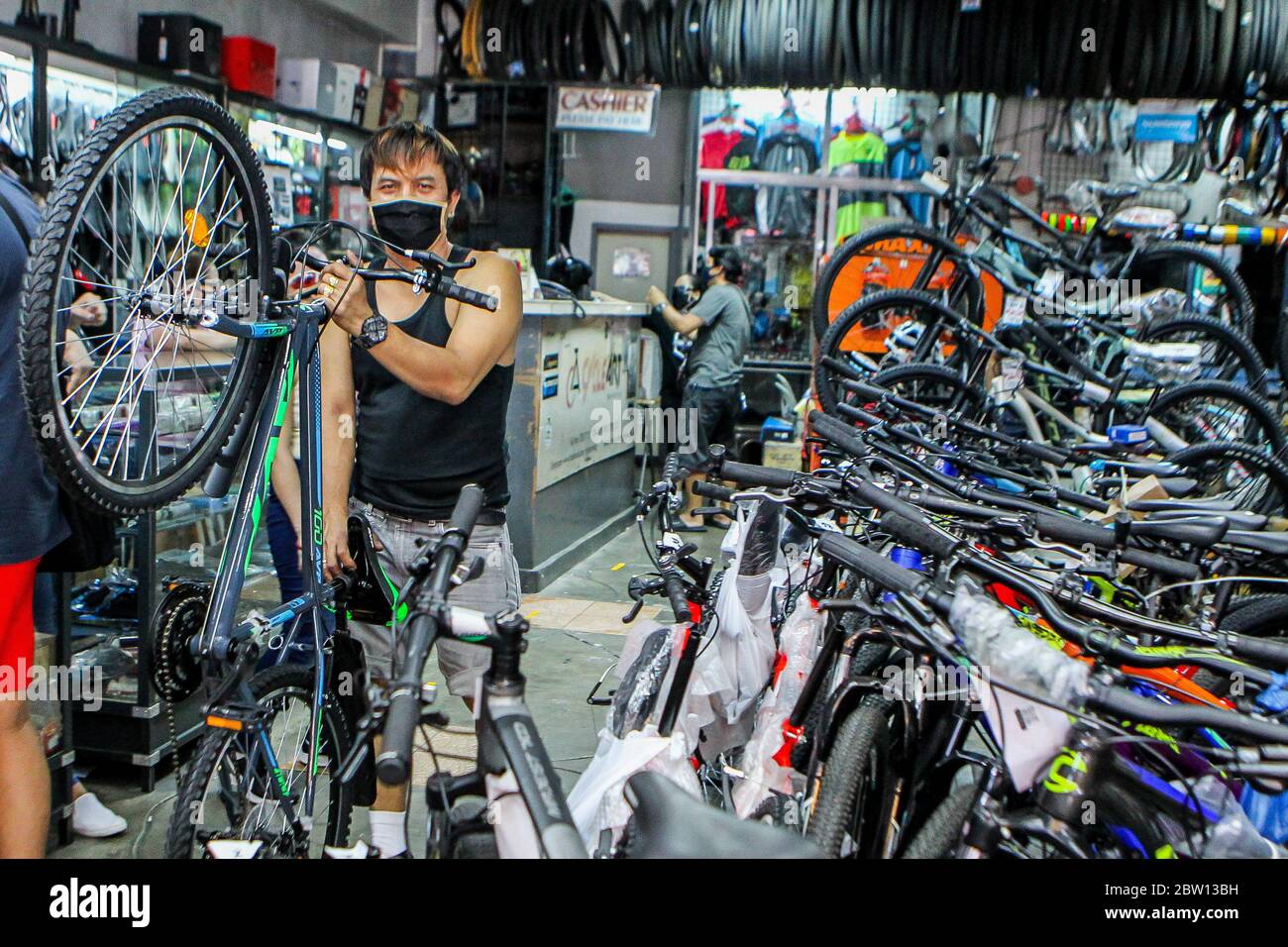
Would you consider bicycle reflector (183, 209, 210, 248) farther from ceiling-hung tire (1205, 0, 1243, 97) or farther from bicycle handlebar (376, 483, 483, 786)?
ceiling-hung tire (1205, 0, 1243, 97)

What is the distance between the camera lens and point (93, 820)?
9.72 ft

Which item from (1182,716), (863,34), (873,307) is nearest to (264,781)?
(1182,716)

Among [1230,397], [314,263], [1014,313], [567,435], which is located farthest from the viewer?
[567,435]

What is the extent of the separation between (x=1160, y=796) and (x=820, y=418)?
5.90 feet

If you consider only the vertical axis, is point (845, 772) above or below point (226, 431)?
below

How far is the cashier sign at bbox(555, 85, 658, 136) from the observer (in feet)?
28.7

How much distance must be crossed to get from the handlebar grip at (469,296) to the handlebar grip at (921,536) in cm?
81

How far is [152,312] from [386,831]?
1.02m

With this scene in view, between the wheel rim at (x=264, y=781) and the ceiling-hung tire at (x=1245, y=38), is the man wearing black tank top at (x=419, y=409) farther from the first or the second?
the ceiling-hung tire at (x=1245, y=38)

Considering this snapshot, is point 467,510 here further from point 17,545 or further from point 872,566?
point 17,545

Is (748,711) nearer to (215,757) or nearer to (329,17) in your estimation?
(215,757)

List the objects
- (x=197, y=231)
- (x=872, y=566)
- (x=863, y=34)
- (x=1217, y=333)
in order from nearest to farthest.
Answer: (x=872, y=566)
(x=197, y=231)
(x=1217, y=333)
(x=863, y=34)

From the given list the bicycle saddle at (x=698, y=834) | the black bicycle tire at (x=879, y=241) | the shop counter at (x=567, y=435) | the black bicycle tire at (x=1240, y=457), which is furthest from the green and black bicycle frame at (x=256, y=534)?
the black bicycle tire at (x=879, y=241)

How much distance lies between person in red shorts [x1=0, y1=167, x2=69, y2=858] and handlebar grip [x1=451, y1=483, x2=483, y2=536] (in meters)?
1.01
